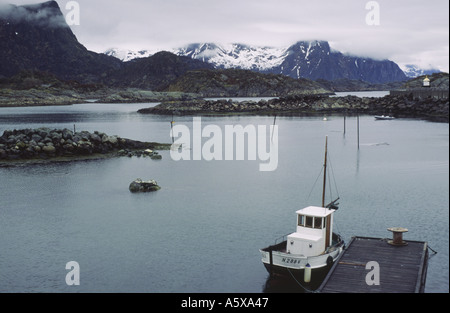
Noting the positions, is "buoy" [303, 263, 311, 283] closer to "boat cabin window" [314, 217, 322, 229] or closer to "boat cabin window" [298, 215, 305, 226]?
"boat cabin window" [314, 217, 322, 229]

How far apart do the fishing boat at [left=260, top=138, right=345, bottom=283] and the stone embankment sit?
1931 inches

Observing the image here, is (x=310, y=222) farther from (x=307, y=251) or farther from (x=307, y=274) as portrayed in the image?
(x=307, y=274)

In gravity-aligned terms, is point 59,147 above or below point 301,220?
below

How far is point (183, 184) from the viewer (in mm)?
53750

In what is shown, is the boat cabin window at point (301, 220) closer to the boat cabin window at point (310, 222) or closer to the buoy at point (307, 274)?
the boat cabin window at point (310, 222)

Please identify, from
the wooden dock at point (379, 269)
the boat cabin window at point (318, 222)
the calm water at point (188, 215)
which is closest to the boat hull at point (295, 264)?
the wooden dock at point (379, 269)

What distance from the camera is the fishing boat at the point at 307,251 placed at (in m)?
25.6

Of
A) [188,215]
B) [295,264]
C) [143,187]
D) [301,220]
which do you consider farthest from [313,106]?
[295,264]

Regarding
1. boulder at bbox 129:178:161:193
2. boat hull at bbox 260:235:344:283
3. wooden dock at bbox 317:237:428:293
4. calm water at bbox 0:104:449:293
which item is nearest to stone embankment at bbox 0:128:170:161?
calm water at bbox 0:104:449:293

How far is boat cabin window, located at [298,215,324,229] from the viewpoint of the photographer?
27.0 m

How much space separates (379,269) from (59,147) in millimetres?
60684

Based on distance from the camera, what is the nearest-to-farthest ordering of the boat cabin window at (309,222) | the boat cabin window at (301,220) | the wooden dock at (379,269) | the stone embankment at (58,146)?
the wooden dock at (379,269), the boat cabin window at (309,222), the boat cabin window at (301,220), the stone embankment at (58,146)

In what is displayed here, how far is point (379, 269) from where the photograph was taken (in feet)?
79.1
